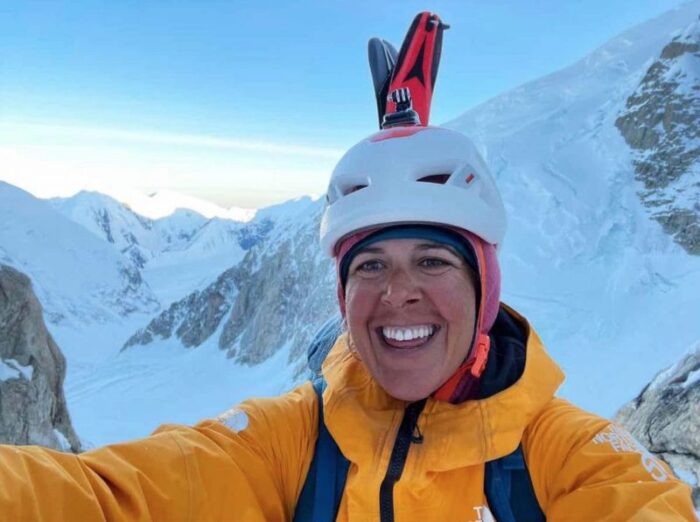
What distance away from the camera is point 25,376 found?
11.4 metres

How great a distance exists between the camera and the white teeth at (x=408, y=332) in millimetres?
2420

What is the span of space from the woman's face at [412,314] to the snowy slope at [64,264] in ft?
546

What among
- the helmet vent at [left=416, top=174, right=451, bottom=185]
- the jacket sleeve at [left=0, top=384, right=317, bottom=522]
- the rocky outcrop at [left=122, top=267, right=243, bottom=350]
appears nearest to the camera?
the jacket sleeve at [left=0, top=384, right=317, bottom=522]

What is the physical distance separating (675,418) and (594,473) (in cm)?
558

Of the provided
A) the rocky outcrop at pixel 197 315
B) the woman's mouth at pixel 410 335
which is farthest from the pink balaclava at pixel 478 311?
the rocky outcrop at pixel 197 315

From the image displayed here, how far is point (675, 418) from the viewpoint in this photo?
6492 mm

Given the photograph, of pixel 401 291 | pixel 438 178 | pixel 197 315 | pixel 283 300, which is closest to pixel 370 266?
pixel 401 291

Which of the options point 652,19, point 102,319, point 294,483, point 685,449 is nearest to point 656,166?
point 685,449

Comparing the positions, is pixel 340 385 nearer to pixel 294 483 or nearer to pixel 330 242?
pixel 294 483

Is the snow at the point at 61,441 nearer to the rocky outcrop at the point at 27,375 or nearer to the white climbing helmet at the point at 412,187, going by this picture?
the rocky outcrop at the point at 27,375

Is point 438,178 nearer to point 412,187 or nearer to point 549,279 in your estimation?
point 412,187

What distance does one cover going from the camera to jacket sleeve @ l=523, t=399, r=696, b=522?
1.77 metres

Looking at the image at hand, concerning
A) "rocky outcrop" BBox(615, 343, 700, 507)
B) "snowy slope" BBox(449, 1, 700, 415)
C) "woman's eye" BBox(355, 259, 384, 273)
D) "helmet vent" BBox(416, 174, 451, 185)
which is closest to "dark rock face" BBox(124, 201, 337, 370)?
"snowy slope" BBox(449, 1, 700, 415)

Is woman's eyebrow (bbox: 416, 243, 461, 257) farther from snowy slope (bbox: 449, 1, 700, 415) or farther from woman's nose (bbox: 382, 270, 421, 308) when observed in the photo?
snowy slope (bbox: 449, 1, 700, 415)
